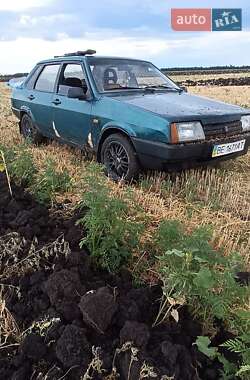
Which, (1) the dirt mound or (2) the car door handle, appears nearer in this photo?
(1) the dirt mound

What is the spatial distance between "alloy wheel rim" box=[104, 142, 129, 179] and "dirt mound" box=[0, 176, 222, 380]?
2296 millimetres

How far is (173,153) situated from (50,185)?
1.40m

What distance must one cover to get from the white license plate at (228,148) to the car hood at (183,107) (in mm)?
313

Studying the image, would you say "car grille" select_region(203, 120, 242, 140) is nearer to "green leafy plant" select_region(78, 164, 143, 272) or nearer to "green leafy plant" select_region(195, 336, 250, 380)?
"green leafy plant" select_region(78, 164, 143, 272)

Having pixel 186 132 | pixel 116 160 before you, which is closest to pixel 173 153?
pixel 186 132

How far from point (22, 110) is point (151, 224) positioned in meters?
5.01

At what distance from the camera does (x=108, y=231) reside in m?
3.44

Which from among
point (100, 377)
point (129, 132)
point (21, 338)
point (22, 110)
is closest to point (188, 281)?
point (100, 377)

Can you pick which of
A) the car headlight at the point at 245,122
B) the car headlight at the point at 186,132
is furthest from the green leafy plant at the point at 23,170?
the car headlight at the point at 245,122

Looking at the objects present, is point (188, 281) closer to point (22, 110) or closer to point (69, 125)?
point (69, 125)

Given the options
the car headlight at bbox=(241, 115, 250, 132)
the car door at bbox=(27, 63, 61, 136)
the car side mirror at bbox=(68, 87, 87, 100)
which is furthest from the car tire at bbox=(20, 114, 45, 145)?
the car headlight at bbox=(241, 115, 250, 132)

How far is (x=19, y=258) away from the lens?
3617 mm

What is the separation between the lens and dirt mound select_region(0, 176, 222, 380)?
248 centimetres

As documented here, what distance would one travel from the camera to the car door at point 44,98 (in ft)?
24.4
